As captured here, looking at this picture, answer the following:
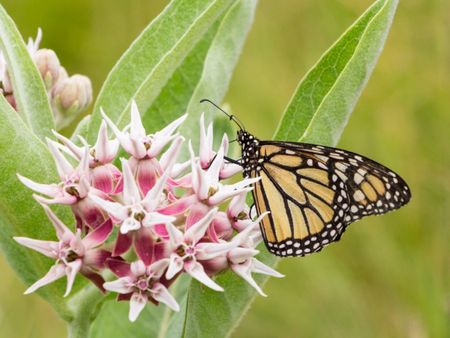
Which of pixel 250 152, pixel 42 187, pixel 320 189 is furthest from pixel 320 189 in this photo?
pixel 42 187

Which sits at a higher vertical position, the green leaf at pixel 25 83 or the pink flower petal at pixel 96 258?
the green leaf at pixel 25 83

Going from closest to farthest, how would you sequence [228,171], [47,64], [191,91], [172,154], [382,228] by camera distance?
[172,154]
[228,171]
[47,64]
[191,91]
[382,228]

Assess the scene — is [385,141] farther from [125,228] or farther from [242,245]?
[125,228]

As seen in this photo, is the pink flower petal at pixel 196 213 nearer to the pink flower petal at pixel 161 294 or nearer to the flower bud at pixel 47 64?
the pink flower petal at pixel 161 294

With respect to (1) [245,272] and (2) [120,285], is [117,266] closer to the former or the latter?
(2) [120,285]

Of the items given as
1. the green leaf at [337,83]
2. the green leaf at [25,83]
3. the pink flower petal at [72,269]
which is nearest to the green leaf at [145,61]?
the green leaf at [25,83]
